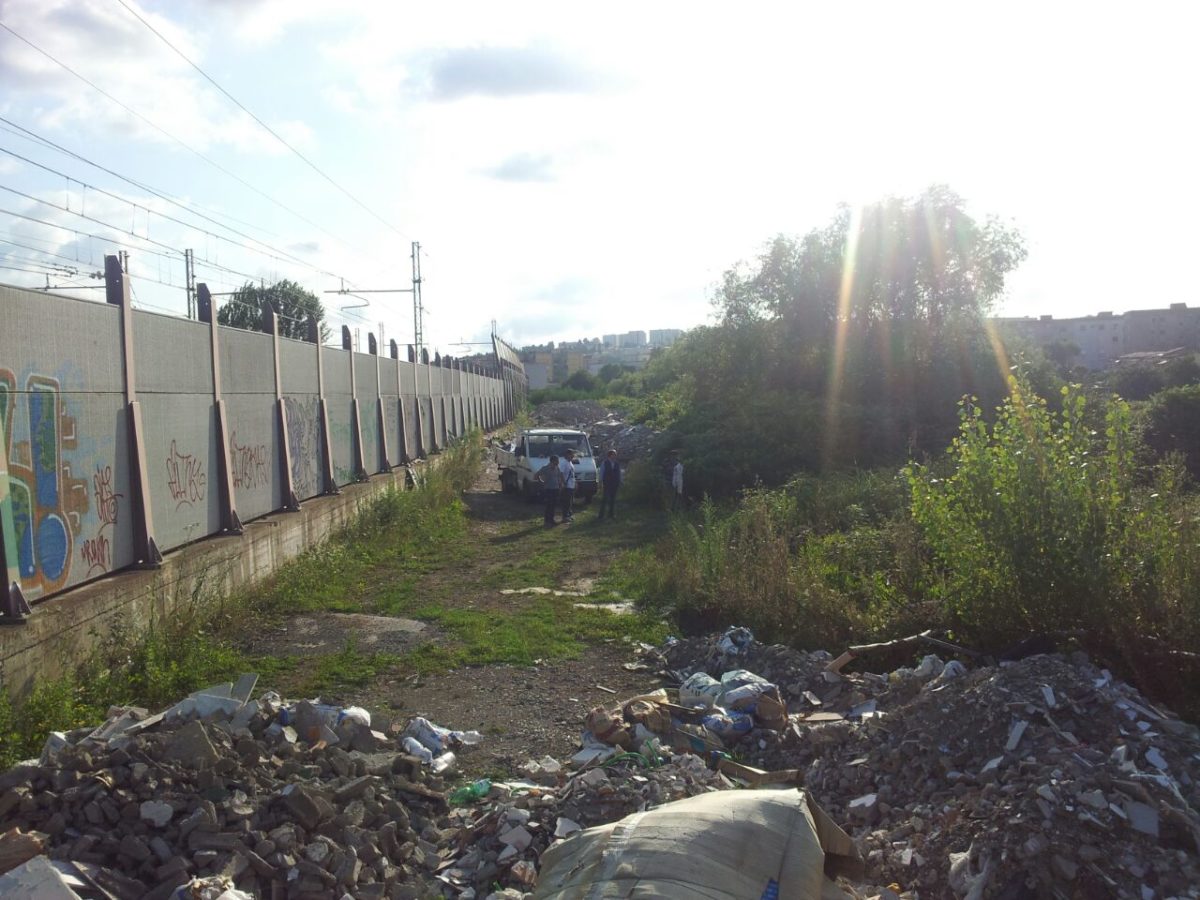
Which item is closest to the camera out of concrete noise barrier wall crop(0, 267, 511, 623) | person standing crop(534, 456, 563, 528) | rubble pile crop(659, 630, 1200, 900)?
rubble pile crop(659, 630, 1200, 900)

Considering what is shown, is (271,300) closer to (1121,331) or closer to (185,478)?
(185,478)

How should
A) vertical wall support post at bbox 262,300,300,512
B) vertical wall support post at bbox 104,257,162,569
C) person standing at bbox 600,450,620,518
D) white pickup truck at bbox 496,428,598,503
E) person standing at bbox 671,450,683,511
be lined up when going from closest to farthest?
vertical wall support post at bbox 104,257,162,569
vertical wall support post at bbox 262,300,300,512
person standing at bbox 600,450,620,518
person standing at bbox 671,450,683,511
white pickup truck at bbox 496,428,598,503

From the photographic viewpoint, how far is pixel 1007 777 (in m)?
4.62

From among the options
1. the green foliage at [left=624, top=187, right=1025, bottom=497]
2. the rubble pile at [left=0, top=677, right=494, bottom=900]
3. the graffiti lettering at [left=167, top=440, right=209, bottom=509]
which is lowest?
the rubble pile at [left=0, top=677, right=494, bottom=900]

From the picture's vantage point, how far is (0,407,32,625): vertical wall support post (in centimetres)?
633

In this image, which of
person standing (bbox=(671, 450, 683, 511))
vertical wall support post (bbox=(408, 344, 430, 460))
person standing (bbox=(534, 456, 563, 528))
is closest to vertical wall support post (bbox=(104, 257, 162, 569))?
person standing (bbox=(534, 456, 563, 528))

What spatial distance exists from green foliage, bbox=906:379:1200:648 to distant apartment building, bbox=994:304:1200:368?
251 feet

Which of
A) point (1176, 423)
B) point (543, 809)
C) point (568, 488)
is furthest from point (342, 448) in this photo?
point (1176, 423)

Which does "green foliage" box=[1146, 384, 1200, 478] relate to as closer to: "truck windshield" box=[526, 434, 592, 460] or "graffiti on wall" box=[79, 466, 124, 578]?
"truck windshield" box=[526, 434, 592, 460]

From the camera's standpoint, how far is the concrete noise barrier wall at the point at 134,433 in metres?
6.89

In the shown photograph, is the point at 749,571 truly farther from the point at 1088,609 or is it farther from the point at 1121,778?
the point at 1121,778

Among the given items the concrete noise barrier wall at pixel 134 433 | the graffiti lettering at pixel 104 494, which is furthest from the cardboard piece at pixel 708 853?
Result: the graffiti lettering at pixel 104 494

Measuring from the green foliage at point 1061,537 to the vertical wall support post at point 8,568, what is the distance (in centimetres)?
695

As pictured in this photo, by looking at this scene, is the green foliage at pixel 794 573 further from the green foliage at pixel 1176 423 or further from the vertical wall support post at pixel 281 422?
the green foliage at pixel 1176 423
